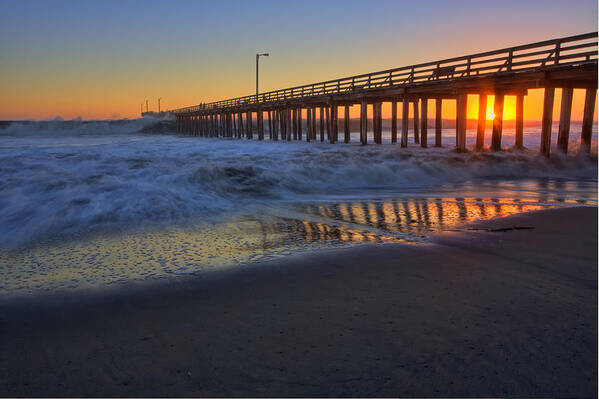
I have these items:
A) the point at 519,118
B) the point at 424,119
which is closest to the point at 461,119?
the point at 519,118

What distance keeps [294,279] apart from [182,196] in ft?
16.9

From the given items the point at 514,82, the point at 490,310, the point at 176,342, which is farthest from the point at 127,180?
the point at 514,82

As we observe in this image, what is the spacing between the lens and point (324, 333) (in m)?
2.61

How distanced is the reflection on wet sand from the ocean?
0.02 m

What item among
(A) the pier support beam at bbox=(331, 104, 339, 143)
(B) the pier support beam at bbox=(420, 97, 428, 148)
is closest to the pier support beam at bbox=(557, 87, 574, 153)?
(B) the pier support beam at bbox=(420, 97, 428, 148)

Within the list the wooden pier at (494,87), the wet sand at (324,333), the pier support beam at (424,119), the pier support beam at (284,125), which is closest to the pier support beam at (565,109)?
the wooden pier at (494,87)

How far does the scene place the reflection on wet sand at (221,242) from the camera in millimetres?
4016

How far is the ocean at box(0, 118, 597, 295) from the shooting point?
4.46 m

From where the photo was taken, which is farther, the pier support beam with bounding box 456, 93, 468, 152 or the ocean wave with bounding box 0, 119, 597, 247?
the pier support beam with bounding box 456, 93, 468, 152

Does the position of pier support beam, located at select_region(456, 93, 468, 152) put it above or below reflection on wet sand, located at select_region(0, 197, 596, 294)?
above

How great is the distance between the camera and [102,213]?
677 cm

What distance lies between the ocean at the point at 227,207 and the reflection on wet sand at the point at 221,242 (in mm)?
17

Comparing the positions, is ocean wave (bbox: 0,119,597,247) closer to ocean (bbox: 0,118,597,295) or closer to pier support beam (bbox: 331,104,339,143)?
→ ocean (bbox: 0,118,597,295)

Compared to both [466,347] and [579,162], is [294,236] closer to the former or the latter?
[466,347]
